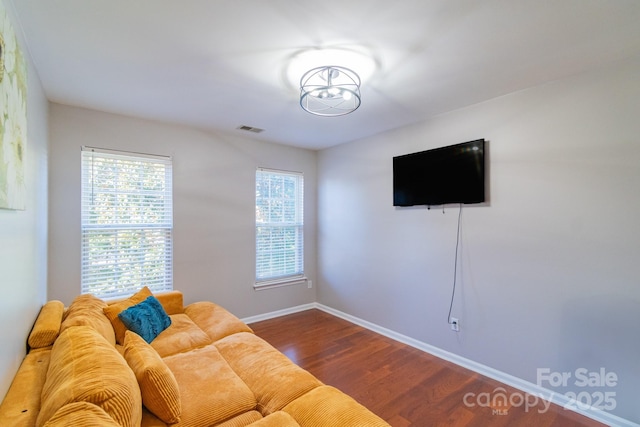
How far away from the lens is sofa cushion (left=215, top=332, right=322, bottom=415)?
5.53ft

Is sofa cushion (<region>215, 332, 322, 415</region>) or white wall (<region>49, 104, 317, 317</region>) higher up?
white wall (<region>49, 104, 317, 317</region>)

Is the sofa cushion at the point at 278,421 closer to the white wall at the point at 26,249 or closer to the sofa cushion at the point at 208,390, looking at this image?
the sofa cushion at the point at 208,390

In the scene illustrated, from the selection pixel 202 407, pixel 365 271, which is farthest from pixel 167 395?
pixel 365 271

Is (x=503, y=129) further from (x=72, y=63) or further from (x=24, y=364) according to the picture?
(x=24, y=364)

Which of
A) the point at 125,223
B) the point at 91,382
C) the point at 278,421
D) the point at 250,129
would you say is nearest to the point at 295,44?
the point at 250,129

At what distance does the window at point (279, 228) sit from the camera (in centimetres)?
422

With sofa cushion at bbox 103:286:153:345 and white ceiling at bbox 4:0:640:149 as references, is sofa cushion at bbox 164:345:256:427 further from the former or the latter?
white ceiling at bbox 4:0:640:149

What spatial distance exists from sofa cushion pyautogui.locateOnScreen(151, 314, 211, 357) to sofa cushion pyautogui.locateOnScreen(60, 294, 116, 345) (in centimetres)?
34

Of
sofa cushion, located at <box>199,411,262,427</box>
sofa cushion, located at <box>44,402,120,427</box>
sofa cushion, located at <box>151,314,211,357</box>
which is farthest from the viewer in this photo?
sofa cushion, located at <box>151,314,211,357</box>

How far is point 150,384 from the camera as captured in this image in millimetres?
1397

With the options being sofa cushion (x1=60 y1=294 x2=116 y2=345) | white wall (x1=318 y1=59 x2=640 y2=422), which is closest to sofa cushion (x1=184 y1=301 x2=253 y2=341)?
sofa cushion (x1=60 y1=294 x2=116 y2=345)

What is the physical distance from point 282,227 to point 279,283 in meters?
0.85

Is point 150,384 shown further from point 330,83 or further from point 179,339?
point 330,83

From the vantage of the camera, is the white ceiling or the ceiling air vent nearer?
the white ceiling
